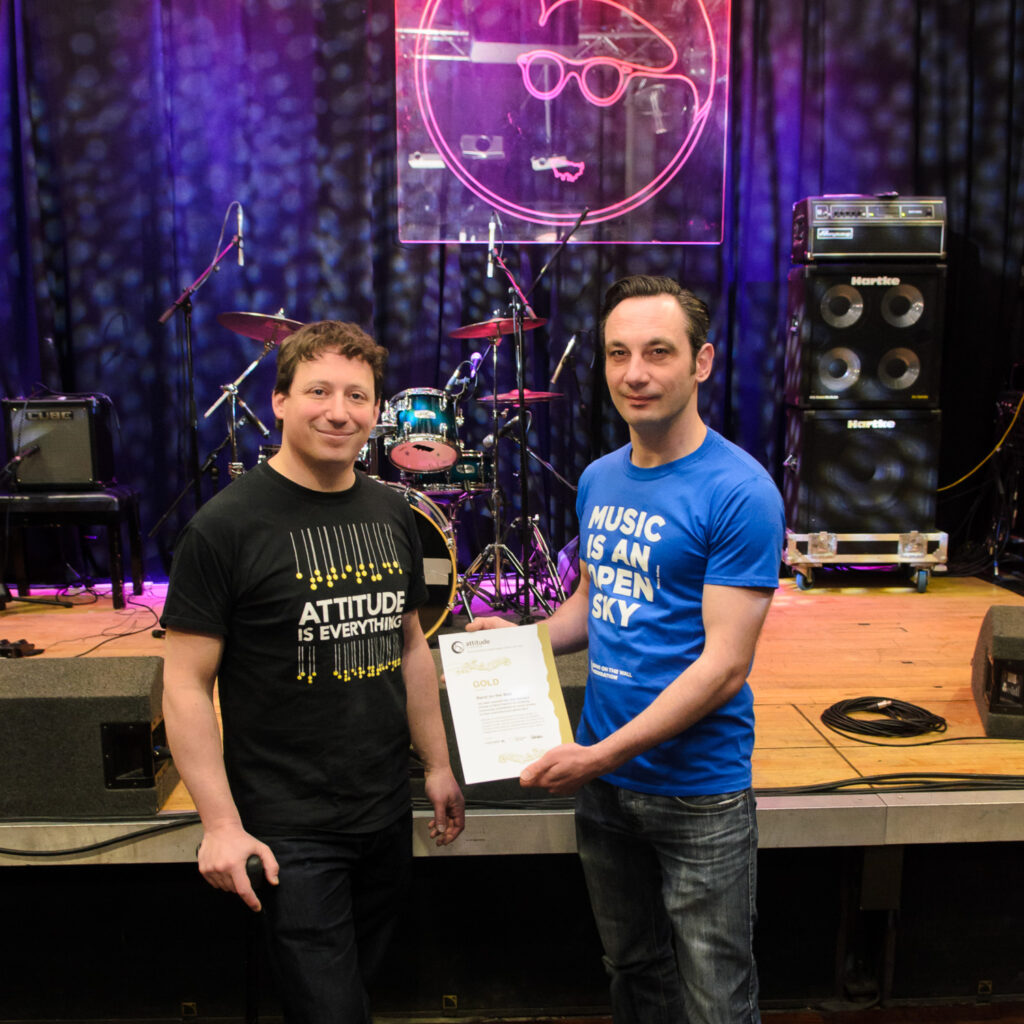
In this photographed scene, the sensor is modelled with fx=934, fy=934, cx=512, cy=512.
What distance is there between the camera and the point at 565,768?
1.51 meters

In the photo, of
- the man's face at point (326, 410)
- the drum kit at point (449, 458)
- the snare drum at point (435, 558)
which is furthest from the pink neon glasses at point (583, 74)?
the man's face at point (326, 410)

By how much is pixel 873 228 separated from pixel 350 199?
2737 millimetres

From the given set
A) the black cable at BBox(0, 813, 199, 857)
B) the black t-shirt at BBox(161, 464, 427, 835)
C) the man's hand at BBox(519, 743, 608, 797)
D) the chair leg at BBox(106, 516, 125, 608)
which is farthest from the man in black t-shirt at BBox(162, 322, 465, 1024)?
the chair leg at BBox(106, 516, 125, 608)

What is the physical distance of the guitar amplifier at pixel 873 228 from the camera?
466cm

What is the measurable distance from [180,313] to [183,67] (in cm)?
129

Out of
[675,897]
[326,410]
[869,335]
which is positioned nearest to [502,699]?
[675,897]

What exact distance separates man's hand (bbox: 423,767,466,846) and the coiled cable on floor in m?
1.46

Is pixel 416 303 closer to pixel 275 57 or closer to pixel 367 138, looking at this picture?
pixel 367 138

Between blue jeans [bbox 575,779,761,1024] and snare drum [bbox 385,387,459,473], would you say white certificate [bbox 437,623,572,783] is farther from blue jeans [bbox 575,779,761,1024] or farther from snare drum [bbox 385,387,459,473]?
snare drum [bbox 385,387,459,473]

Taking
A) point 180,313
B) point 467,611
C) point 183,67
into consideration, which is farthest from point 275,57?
point 467,611

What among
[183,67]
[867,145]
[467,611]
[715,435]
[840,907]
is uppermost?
[183,67]

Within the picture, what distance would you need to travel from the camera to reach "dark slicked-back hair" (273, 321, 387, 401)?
1569 mm

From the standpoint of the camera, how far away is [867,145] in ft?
17.3

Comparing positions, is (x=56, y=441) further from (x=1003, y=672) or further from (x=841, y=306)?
(x=1003, y=672)
